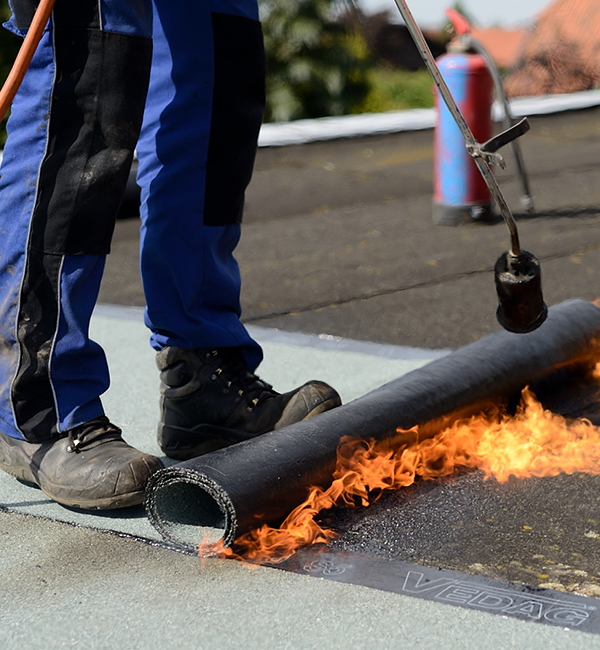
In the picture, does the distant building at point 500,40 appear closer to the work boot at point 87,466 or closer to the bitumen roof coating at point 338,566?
the bitumen roof coating at point 338,566

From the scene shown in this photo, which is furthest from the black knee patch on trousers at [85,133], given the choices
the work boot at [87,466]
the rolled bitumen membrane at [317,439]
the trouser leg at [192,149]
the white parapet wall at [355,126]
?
the white parapet wall at [355,126]

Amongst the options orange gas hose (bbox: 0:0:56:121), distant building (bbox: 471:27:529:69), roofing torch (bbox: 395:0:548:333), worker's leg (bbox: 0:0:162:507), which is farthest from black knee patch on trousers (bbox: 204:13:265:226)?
distant building (bbox: 471:27:529:69)

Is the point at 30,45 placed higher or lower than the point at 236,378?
higher

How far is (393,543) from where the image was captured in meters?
1.89

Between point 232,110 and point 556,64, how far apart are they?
16.9 m

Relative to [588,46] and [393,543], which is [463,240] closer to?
[393,543]

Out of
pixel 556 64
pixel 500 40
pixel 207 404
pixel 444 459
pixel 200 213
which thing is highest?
pixel 200 213

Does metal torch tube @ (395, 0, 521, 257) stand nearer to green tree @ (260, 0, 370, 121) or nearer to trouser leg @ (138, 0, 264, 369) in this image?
trouser leg @ (138, 0, 264, 369)

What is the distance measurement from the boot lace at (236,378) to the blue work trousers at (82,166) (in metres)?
0.23

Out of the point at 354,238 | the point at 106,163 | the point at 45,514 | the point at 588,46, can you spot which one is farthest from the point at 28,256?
the point at 588,46

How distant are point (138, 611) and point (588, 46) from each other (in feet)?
64.9

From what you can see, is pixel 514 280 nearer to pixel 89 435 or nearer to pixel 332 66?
pixel 89 435

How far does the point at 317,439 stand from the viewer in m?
2.06

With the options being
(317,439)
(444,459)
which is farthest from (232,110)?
(444,459)
